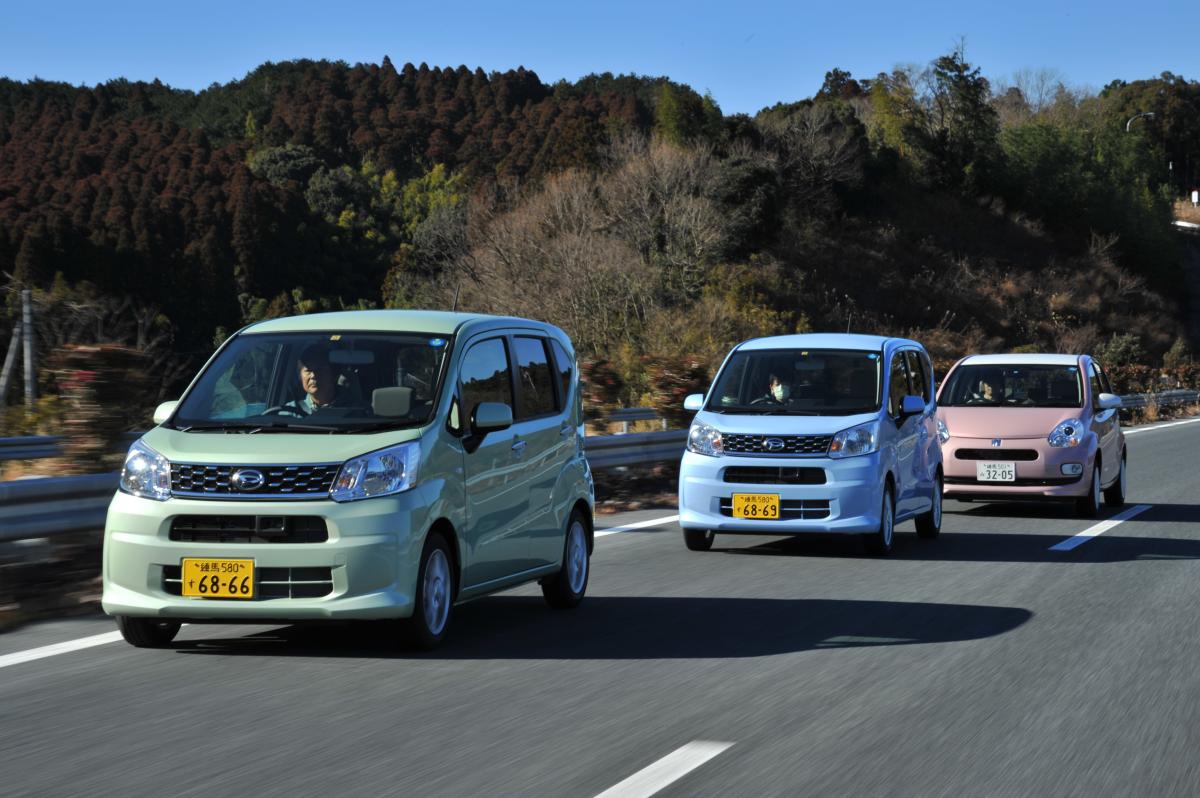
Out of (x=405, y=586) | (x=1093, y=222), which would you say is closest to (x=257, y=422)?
(x=405, y=586)

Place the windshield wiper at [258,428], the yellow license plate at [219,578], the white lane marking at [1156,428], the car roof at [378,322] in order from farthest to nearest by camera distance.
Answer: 1. the white lane marking at [1156,428]
2. the car roof at [378,322]
3. the windshield wiper at [258,428]
4. the yellow license plate at [219,578]

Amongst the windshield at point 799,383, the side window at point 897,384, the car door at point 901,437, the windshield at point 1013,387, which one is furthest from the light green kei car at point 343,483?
the windshield at point 1013,387

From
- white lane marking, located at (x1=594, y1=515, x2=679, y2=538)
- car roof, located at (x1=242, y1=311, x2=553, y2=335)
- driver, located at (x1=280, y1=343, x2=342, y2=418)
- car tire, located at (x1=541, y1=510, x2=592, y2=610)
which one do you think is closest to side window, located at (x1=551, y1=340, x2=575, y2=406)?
car tire, located at (x1=541, y1=510, x2=592, y2=610)

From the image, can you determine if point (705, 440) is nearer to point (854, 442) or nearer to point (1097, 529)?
point (854, 442)

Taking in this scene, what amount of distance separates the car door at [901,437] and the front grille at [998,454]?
2.54 m

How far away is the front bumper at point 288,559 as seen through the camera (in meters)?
6.96

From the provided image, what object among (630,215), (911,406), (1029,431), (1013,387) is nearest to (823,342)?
(911,406)

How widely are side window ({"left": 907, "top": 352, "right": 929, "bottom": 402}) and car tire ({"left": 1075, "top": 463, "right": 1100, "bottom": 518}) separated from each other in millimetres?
2596

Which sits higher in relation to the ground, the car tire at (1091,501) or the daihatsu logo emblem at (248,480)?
the daihatsu logo emblem at (248,480)

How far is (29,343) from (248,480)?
10.6 m

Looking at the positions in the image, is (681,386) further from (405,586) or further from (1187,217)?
(1187,217)

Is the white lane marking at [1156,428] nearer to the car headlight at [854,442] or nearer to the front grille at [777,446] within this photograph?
the car headlight at [854,442]

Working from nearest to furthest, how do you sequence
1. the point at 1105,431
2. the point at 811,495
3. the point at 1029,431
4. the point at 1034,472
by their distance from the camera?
the point at 811,495
the point at 1034,472
the point at 1029,431
the point at 1105,431

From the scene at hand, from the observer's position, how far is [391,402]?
761cm
